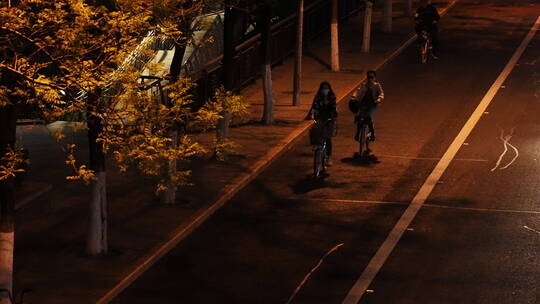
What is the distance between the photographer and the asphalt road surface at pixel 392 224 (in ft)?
55.4

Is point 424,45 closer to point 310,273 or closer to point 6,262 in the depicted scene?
point 310,273

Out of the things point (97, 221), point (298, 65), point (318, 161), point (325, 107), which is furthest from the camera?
point (298, 65)

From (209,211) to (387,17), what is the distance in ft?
68.6

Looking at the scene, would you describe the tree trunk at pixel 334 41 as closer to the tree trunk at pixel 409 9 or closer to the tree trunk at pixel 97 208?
the tree trunk at pixel 409 9

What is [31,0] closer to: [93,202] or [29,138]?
[93,202]

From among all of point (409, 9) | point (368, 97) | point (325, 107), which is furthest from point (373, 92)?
point (409, 9)

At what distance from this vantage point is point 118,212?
20625 mm

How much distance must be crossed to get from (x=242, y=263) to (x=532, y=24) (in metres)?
27.7

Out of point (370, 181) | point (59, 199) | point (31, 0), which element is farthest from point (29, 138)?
point (31, 0)

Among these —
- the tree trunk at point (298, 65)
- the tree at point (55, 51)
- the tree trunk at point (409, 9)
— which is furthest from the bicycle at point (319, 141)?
the tree trunk at point (409, 9)

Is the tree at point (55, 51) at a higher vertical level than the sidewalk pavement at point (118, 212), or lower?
higher

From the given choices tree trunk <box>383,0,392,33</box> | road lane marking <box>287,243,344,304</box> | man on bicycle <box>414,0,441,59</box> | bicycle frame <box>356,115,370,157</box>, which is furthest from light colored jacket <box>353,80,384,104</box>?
tree trunk <box>383,0,392,33</box>

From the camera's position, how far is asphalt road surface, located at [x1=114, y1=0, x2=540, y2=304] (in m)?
16.9

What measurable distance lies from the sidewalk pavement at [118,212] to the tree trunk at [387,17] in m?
9.14
